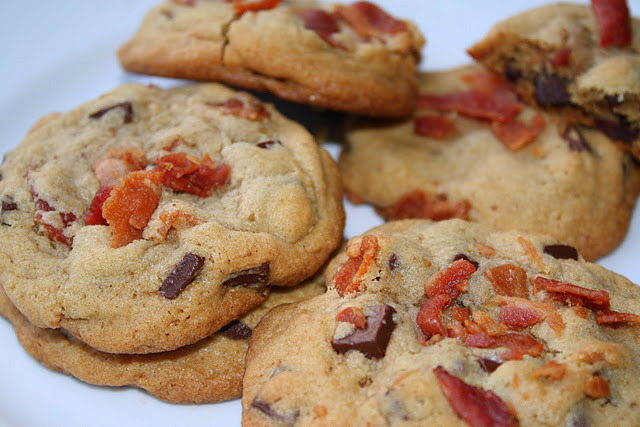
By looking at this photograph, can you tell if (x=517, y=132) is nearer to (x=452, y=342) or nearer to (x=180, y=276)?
(x=452, y=342)

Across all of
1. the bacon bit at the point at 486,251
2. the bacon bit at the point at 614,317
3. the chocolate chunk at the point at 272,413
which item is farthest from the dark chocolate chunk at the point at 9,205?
the bacon bit at the point at 614,317

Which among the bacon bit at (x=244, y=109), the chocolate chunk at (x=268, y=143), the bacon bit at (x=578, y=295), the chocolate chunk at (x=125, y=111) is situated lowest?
the bacon bit at (x=578, y=295)

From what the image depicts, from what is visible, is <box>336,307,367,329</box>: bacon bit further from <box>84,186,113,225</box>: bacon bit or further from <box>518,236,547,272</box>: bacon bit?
<box>84,186,113,225</box>: bacon bit

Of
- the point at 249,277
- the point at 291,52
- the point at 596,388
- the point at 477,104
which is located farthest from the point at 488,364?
the point at 477,104

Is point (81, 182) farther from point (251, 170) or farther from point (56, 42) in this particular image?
point (56, 42)

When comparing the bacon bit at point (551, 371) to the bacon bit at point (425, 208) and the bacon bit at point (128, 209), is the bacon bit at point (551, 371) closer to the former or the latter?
the bacon bit at point (425, 208)

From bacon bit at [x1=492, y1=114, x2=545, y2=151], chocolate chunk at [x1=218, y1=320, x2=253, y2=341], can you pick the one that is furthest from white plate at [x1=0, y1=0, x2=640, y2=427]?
bacon bit at [x1=492, y1=114, x2=545, y2=151]

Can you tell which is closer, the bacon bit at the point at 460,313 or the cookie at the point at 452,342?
the cookie at the point at 452,342
